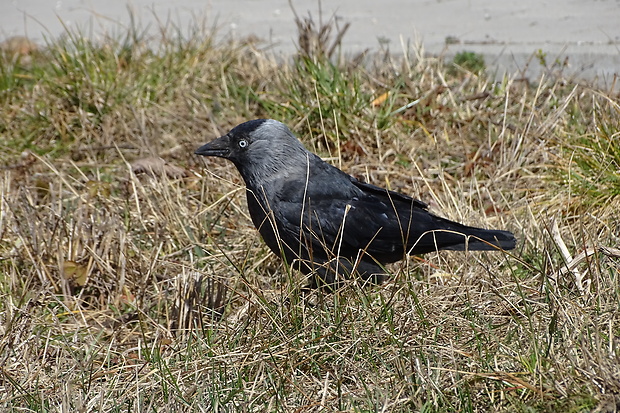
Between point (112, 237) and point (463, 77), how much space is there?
311 cm

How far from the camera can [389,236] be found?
3.81 meters

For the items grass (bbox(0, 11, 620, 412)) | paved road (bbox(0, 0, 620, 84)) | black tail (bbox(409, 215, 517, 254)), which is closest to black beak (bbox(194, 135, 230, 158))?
grass (bbox(0, 11, 620, 412))

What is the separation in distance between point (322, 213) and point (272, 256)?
45 centimetres

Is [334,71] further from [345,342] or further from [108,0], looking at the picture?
[108,0]

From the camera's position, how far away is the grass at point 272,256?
2645 mm

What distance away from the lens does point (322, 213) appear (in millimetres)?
3812

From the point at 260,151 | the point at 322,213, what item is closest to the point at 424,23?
the point at 260,151

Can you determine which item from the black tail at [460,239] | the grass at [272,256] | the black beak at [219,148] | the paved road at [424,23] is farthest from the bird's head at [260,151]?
the paved road at [424,23]

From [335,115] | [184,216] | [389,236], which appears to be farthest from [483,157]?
[184,216]

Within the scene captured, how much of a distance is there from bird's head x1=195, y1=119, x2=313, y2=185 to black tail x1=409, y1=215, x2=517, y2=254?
2.44 feet

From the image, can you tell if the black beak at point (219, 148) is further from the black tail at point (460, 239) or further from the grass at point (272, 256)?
the black tail at point (460, 239)

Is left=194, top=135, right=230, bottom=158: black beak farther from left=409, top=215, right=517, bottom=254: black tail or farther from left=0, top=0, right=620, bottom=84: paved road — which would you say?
left=0, top=0, right=620, bottom=84: paved road

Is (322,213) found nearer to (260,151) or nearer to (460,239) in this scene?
(260,151)

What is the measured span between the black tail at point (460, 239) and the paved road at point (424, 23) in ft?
7.82
